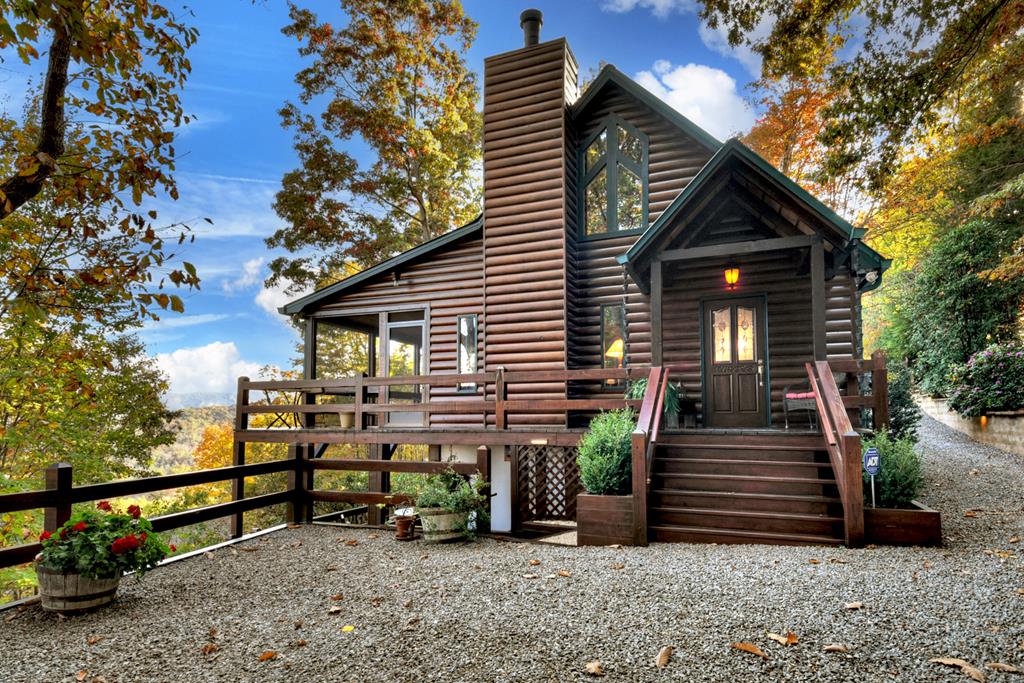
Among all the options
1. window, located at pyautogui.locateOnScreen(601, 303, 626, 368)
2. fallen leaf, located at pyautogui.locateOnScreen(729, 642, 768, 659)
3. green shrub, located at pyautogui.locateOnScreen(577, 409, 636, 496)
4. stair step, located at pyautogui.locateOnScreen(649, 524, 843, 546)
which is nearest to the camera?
fallen leaf, located at pyautogui.locateOnScreen(729, 642, 768, 659)

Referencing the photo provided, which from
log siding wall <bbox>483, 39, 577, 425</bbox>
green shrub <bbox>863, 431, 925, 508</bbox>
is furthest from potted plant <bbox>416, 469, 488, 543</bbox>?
green shrub <bbox>863, 431, 925, 508</bbox>

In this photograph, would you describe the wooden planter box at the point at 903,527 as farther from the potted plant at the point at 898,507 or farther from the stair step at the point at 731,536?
the stair step at the point at 731,536

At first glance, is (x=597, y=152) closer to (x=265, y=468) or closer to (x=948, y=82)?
(x=948, y=82)

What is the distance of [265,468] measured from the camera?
949 centimetres

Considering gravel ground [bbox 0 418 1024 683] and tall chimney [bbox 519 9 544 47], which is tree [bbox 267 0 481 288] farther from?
gravel ground [bbox 0 418 1024 683]

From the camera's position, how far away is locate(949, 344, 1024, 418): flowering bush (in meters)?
13.0

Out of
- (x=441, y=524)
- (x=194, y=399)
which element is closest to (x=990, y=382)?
(x=441, y=524)

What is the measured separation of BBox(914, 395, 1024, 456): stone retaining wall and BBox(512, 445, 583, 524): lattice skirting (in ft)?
30.7

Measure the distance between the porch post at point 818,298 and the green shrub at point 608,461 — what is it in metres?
2.85

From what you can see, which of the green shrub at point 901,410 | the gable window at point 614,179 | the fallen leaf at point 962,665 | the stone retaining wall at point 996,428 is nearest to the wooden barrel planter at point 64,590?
the fallen leaf at point 962,665

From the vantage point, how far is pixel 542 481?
10.4 m

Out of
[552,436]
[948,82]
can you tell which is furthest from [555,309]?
[948,82]

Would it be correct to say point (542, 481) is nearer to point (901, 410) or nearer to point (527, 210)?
point (527, 210)

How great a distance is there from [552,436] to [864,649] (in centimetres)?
579
